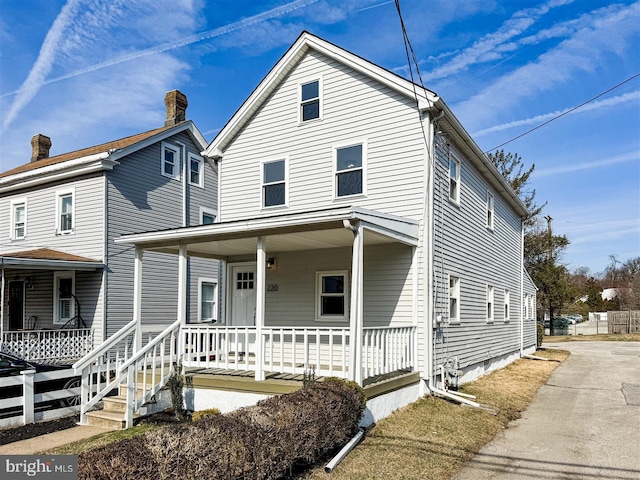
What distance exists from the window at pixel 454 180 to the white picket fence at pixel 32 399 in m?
9.41

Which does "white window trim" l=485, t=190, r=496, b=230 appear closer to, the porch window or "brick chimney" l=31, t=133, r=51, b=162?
the porch window

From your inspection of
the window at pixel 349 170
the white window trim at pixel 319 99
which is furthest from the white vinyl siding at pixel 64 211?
the window at pixel 349 170

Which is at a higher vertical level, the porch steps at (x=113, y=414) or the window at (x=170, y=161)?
the window at (x=170, y=161)

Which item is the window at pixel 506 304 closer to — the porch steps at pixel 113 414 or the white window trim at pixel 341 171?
the white window trim at pixel 341 171

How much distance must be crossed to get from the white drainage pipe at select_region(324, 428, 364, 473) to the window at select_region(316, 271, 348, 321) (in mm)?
4301

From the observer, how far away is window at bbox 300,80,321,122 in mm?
12758

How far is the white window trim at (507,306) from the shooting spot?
59.2ft

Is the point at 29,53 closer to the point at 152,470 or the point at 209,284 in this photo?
the point at 209,284

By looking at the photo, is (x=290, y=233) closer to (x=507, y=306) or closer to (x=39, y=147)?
(x=507, y=306)

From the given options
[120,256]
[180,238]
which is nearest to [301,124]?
[180,238]

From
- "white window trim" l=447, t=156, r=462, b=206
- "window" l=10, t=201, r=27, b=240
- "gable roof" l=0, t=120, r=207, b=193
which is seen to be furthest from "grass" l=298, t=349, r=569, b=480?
"window" l=10, t=201, r=27, b=240

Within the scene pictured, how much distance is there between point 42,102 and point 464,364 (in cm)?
1519

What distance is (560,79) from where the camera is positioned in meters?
13.9

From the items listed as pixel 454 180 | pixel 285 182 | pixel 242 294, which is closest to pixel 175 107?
pixel 285 182
